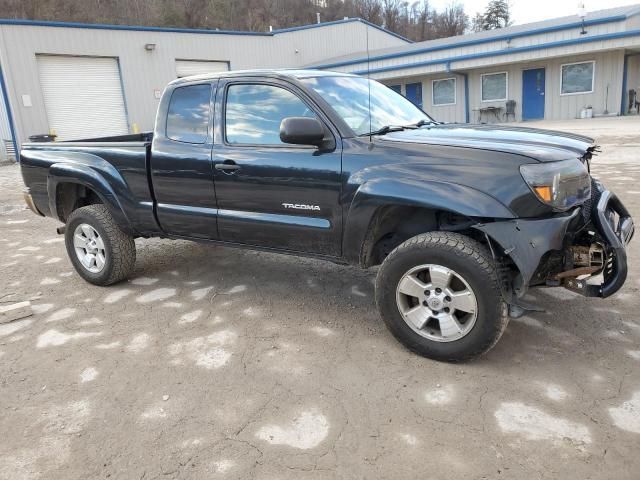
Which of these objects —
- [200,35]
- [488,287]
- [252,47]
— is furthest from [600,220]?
[252,47]

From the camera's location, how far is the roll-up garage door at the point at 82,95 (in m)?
20.4

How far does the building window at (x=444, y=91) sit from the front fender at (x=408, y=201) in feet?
75.1

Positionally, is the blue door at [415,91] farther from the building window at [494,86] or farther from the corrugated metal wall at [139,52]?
the corrugated metal wall at [139,52]

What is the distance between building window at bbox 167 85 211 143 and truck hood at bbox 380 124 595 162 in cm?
158

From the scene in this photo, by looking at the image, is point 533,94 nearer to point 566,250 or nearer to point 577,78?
point 577,78

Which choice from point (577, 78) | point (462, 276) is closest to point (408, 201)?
point (462, 276)

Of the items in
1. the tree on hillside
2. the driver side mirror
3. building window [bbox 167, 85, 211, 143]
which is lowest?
the driver side mirror

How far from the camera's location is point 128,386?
123 inches

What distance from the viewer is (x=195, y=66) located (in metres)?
25.6

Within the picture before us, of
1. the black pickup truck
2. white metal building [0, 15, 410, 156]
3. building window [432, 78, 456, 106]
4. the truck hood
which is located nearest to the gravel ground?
the black pickup truck

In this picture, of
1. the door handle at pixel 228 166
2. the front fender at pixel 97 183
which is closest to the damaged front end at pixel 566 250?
the door handle at pixel 228 166

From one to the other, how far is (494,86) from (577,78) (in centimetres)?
350

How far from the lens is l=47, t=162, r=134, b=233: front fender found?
15.1ft

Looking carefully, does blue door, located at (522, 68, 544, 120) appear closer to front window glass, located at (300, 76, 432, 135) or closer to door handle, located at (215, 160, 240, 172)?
front window glass, located at (300, 76, 432, 135)
